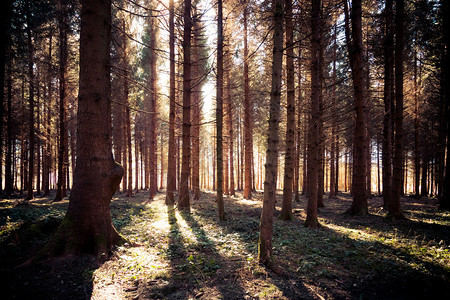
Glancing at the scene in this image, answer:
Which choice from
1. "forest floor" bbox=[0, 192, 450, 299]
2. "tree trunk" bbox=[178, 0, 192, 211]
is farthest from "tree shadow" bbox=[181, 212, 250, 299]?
"tree trunk" bbox=[178, 0, 192, 211]

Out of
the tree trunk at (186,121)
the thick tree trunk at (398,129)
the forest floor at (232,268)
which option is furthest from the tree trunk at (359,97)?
the tree trunk at (186,121)

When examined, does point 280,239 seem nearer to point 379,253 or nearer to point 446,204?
point 379,253

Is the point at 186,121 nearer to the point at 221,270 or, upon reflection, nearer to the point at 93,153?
the point at 93,153

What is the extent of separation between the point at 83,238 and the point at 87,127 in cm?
249

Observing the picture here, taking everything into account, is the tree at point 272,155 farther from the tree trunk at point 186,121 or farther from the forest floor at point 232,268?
the tree trunk at point 186,121

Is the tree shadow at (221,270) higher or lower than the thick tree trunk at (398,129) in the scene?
lower

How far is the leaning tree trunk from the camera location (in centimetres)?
464

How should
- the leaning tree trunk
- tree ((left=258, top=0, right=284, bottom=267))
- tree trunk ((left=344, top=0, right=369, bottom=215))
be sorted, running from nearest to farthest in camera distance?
1. tree ((left=258, top=0, right=284, bottom=267))
2. the leaning tree trunk
3. tree trunk ((left=344, top=0, right=369, bottom=215))

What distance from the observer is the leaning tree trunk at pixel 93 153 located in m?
4.64

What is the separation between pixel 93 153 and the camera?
4820 millimetres

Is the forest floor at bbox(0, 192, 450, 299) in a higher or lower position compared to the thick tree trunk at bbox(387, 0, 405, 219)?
lower

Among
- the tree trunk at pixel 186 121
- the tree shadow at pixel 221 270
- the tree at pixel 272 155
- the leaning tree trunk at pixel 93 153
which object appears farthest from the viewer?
the tree trunk at pixel 186 121

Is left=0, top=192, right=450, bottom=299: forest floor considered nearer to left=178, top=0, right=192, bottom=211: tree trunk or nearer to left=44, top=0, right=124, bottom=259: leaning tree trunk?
left=44, top=0, right=124, bottom=259: leaning tree trunk

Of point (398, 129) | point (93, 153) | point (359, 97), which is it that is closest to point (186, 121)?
point (93, 153)
